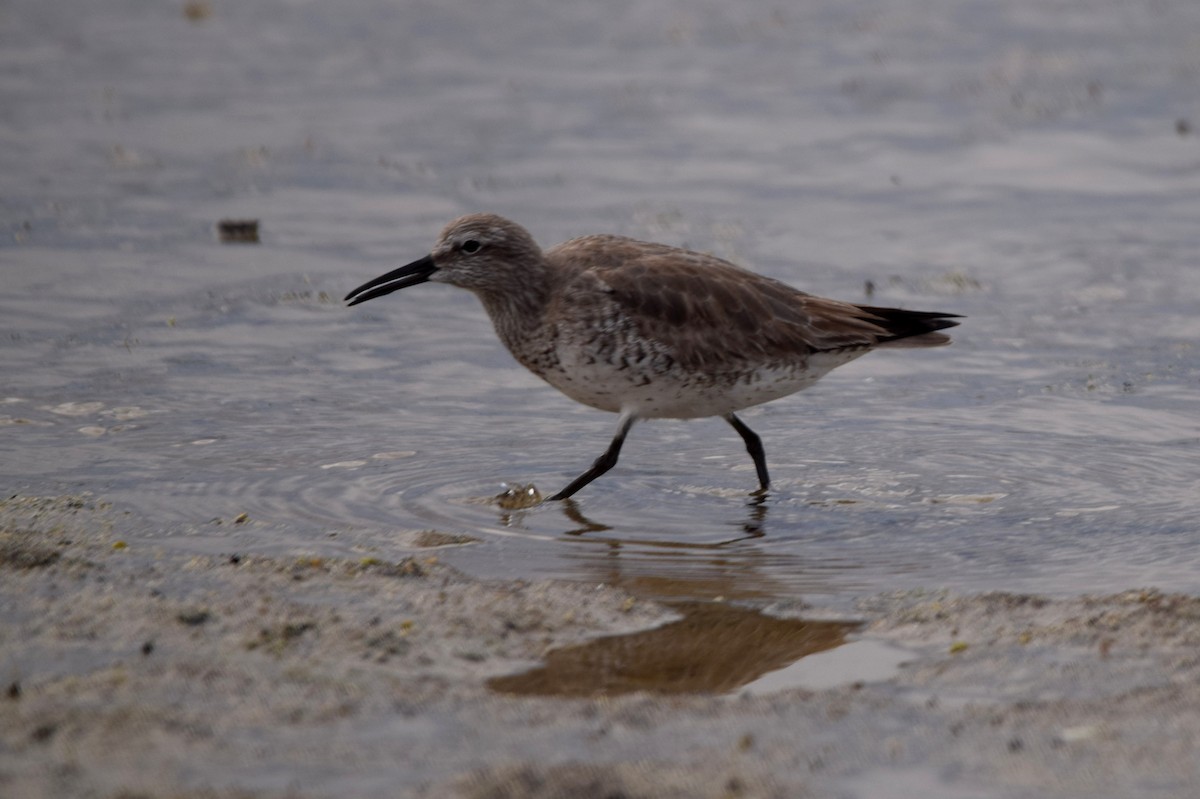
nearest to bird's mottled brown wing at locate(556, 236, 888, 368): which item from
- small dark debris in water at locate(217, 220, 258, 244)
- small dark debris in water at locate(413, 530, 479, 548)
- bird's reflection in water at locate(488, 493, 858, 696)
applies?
bird's reflection in water at locate(488, 493, 858, 696)

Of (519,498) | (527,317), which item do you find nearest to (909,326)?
(527,317)

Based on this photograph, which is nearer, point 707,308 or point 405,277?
point 707,308

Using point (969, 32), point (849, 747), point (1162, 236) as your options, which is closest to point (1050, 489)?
point (849, 747)

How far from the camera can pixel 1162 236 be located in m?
12.4

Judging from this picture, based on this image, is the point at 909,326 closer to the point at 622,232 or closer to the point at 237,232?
the point at 622,232

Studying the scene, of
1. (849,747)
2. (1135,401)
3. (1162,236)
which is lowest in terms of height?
(849,747)

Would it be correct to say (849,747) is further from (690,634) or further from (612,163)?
(612,163)

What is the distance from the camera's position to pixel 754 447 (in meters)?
8.66

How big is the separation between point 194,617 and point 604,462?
2.87m

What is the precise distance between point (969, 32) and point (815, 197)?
5714 millimetres

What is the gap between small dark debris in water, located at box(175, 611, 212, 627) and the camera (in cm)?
588

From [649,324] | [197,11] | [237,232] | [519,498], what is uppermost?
[197,11]

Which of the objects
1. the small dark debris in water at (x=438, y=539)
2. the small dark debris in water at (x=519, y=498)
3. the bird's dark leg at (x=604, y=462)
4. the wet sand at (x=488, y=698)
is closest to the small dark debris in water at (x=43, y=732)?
the wet sand at (x=488, y=698)

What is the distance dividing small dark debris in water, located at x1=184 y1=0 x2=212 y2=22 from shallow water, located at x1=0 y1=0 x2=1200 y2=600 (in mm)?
226
